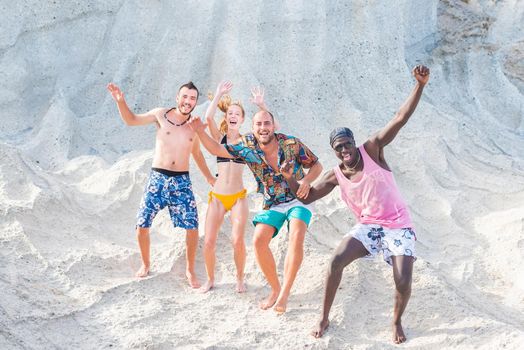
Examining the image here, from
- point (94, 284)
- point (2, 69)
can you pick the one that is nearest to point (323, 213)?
point (94, 284)

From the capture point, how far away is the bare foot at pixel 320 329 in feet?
11.6

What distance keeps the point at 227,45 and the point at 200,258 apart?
8.83 ft

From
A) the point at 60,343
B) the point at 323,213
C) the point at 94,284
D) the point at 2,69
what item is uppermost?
the point at 2,69

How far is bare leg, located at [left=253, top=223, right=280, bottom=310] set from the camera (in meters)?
3.81

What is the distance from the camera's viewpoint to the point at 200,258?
4391mm

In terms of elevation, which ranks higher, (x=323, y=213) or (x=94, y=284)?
(x=323, y=213)

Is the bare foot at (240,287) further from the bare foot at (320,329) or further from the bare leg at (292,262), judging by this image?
the bare foot at (320,329)

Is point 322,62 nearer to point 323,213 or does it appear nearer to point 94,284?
point 323,213

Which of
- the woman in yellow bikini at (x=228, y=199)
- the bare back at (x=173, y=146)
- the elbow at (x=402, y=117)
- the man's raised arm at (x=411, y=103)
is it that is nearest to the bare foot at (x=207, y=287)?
the woman in yellow bikini at (x=228, y=199)

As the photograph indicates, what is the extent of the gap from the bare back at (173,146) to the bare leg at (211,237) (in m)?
0.31

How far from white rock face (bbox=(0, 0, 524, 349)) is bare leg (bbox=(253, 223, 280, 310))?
0.36 feet

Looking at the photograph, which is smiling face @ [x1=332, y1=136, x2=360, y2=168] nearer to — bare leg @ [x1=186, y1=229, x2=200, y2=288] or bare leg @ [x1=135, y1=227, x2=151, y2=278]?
bare leg @ [x1=186, y1=229, x2=200, y2=288]

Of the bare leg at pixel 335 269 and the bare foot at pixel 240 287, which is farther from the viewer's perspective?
the bare foot at pixel 240 287

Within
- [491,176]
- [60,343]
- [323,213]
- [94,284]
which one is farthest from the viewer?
[491,176]
